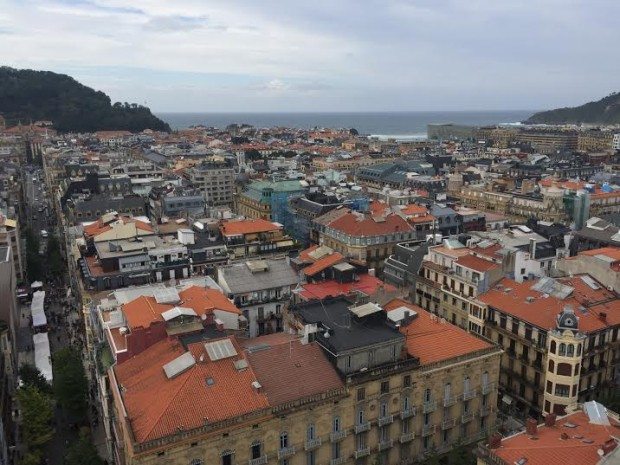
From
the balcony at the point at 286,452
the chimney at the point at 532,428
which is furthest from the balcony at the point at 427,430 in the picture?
the balcony at the point at 286,452

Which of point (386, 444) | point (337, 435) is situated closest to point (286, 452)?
point (337, 435)

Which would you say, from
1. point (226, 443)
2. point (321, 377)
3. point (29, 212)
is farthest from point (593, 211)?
point (29, 212)

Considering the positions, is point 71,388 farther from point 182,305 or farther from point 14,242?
point 14,242

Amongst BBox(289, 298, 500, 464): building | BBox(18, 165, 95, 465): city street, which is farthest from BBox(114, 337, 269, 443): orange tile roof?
BBox(18, 165, 95, 465): city street

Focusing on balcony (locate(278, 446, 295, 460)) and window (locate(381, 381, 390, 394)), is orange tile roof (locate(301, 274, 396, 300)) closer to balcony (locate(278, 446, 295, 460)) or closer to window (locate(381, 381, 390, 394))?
window (locate(381, 381, 390, 394))

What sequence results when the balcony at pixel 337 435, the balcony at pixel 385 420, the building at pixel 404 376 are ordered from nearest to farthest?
the balcony at pixel 337 435, the building at pixel 404 376, the balcony at pixel 385 420

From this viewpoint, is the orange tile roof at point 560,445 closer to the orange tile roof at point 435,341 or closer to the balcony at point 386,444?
the orange tile roof at point 435,341
